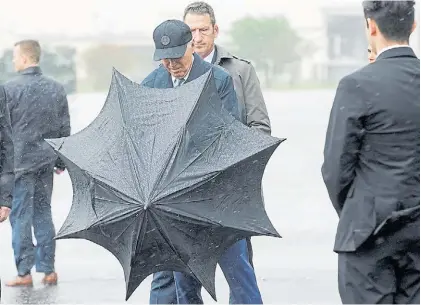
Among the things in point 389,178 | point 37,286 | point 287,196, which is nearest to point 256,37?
point 287,196

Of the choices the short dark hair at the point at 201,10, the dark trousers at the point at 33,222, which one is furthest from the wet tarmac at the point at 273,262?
the short dark hair at the point at 201,10

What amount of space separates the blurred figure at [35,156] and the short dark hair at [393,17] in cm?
503

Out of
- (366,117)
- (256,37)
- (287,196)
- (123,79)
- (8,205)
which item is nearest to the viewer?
(366,117)

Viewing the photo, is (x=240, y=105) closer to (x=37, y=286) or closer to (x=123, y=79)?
(x=123, y=79)

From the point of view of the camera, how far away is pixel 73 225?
6652 millimetres

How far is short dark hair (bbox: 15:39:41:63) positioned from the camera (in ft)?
33.6

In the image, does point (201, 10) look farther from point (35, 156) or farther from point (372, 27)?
point (372, 27)

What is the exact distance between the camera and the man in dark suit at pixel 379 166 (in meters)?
5.16

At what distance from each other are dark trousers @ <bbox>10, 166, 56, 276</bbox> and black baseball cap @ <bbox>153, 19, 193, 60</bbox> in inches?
125

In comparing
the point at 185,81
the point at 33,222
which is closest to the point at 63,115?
the point at 33,222

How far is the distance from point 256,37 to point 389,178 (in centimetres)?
5550

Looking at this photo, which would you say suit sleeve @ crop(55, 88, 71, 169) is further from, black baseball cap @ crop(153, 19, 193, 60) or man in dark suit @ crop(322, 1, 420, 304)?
man in dark suit @ crop(322, 1, 420, 304)

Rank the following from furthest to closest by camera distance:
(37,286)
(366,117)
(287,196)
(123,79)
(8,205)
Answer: (287,196) < (37,286) < (8,205) < (123,79) < (366,117)

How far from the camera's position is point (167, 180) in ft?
20.9
